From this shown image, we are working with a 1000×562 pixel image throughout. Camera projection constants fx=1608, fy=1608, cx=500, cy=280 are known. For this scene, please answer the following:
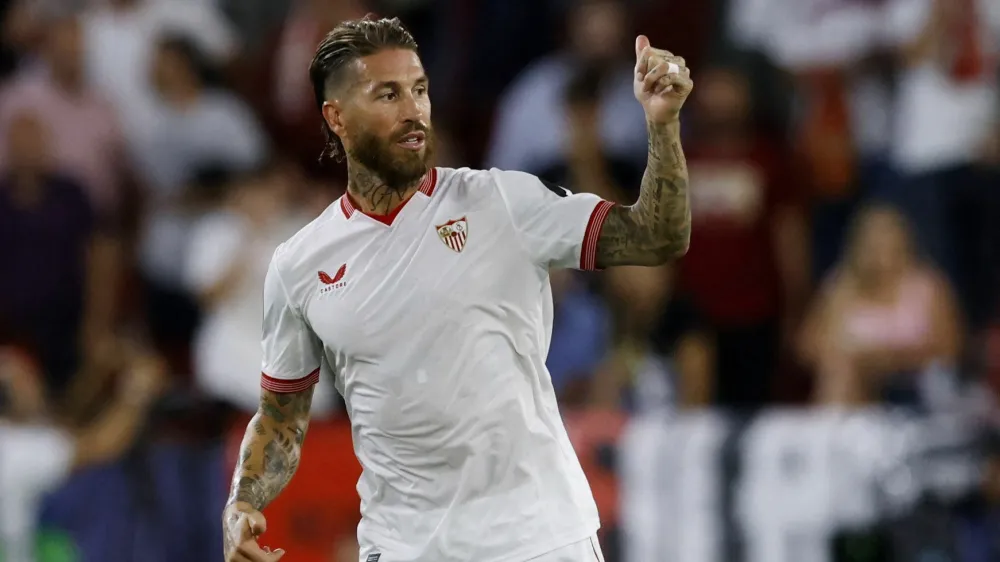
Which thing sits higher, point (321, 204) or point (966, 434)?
point (321, 204)

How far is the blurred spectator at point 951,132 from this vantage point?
28.4 feet

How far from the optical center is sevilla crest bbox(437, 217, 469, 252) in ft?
14.1

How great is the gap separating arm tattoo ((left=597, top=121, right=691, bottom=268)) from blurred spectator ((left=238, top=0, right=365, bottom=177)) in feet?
19.8

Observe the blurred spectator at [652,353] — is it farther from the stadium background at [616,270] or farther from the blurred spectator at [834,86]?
the blurred spectator at [834,86]

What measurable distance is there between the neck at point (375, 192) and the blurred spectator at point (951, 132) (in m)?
4.91

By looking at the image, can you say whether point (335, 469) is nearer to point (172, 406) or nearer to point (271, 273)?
point (172, 406)

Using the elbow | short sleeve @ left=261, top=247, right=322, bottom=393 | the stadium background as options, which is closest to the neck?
short sleeve @ left=261, top=247, right=322, bottom=393

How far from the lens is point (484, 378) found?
166 inches

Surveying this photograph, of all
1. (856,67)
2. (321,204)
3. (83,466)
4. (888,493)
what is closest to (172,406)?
(83,466)

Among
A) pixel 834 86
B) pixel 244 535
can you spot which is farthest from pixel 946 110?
pixel 244 535

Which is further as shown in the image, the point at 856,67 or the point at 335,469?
the point at 856,67

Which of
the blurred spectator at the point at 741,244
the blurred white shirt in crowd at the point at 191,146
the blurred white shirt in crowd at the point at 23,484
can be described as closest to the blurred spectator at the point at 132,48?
the blurred white shirt in crowd at the point at 191,146

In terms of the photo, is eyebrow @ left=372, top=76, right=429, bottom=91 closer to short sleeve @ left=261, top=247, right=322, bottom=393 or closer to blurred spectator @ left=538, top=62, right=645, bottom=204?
short sleeve @ left=261, top=247, right=322, bottom=393

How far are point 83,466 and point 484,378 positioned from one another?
513 cm
